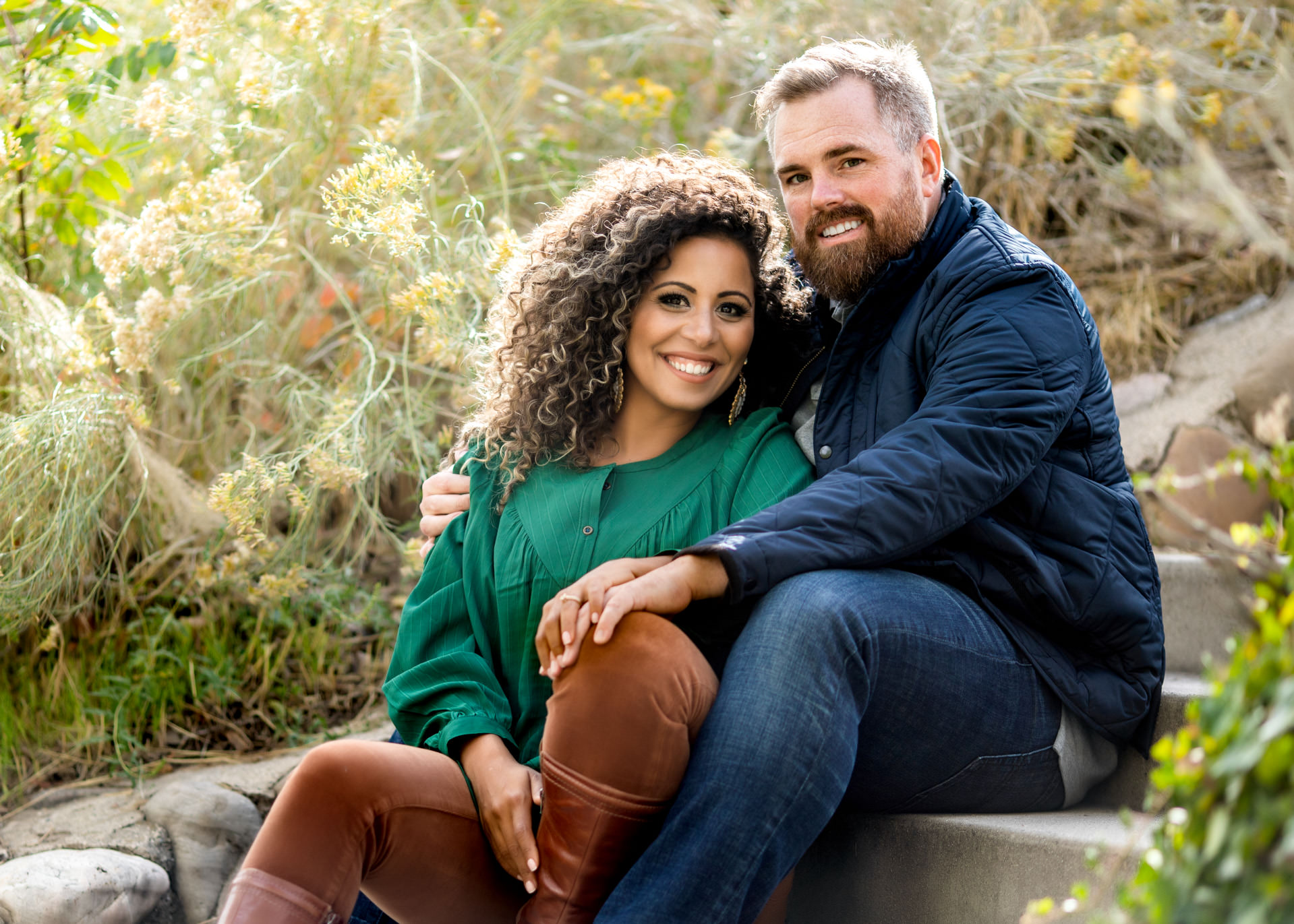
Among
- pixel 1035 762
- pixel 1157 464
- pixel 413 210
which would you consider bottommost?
pixel 1157 464

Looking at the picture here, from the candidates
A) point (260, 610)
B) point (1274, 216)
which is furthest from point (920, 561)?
point (1274, 216)

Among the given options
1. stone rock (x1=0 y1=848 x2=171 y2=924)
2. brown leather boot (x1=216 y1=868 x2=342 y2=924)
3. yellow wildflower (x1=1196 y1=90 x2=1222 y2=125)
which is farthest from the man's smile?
stone rock (x1=0 y1=848 x2=171 y2=924)

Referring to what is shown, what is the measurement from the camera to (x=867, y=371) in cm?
192

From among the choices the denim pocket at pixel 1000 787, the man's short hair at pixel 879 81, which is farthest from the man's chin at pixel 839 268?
the denim pocket at pixel 1000 787

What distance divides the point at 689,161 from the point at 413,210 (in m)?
0.63

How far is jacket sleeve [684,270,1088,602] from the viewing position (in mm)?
1580

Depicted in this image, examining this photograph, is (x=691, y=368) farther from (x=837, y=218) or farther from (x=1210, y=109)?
(x=1210, y=109)

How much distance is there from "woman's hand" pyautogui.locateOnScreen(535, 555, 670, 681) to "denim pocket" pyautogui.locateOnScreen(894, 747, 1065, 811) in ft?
1.86

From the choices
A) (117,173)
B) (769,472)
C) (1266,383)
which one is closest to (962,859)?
(769,472)

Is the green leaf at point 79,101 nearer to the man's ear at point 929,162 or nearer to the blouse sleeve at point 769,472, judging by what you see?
the blouse sleeve at point 769,472

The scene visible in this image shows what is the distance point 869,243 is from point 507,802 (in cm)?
115

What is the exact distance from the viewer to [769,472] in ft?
6.31

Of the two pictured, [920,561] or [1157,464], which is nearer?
[920,561]

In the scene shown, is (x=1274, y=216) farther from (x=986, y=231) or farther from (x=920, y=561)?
(x=920, y=561)
